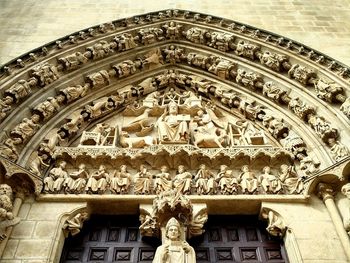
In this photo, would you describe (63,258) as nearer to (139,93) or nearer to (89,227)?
(89,227)

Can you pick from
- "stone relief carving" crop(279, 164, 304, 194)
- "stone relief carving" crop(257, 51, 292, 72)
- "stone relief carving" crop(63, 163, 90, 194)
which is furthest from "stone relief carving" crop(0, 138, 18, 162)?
"stone relief carving" crop(257, 51, 292, 72)

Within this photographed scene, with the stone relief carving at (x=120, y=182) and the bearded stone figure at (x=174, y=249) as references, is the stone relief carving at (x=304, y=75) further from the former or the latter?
the bearded stone figure at (x=174, y=249)

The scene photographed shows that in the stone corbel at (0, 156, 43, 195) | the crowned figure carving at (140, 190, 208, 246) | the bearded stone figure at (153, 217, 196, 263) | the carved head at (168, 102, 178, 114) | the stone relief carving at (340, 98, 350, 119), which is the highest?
the carved head at (168, 102, 178, 114)

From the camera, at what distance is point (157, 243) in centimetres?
451

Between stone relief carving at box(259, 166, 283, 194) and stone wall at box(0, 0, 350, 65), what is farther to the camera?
stone wall at box(0, 0, 350, 65)

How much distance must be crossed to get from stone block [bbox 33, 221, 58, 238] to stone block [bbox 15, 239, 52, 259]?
8 centimetres

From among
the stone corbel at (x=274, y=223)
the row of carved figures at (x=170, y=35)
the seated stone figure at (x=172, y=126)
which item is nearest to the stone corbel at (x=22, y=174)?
the seated stone figure at (x=172, y=126)

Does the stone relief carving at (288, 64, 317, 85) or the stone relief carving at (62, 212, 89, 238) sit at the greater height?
the stone relief carving at (288, 64, 317, 85)

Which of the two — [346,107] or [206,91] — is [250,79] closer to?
[206,91]

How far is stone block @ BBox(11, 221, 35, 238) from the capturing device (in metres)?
4.20

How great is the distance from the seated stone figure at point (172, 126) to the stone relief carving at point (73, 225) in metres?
1.63

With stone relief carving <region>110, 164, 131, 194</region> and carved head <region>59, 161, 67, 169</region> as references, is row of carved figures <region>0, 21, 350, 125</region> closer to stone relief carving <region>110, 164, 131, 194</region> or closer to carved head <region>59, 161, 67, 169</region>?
carved head <region>59, 161, 67, 169</region>

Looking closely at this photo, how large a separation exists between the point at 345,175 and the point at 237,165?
138 cm

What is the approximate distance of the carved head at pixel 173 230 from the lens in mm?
3947
